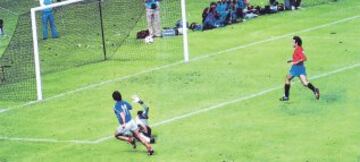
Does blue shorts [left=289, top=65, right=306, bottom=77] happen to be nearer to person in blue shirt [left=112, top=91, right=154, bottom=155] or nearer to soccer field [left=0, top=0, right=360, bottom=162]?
soccer field [left=0, top=0, right=360, bottom=162]

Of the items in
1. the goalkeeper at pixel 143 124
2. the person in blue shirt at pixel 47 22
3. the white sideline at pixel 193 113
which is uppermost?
the person in blue shirt at pixel 47 22

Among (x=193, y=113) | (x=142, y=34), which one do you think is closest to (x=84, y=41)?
(x=142, y=34)

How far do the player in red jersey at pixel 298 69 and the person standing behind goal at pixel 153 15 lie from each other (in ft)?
37.4

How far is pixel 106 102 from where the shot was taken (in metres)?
29.6

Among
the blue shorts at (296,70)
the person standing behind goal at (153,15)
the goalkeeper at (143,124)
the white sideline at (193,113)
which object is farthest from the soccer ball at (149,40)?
the goalkeeper at (143,124)

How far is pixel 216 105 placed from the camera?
2825cm

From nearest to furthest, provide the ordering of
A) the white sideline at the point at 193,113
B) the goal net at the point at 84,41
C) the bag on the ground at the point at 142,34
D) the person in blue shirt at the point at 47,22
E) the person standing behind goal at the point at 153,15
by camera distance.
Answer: the white sideline at the point at 193,113
the goal net at the point at 84,41
the person in blue shirt at the point at 47,22
the person standing behind goal at the point at 153,15
the bag on the ground at the point at 142,34

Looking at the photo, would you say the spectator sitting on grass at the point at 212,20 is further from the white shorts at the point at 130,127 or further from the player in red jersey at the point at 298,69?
the white shorts at the point at 130,127

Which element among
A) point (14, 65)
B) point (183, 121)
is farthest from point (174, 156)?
point (14, 65)

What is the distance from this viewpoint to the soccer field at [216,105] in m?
24.0

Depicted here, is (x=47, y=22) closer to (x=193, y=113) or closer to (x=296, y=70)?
(x=193, y=113)

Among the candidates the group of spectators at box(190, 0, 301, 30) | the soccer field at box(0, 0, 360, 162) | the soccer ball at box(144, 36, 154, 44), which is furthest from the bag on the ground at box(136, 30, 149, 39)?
the group of spectators at box(190, 0, 301, 30)

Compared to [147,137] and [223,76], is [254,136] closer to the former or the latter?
[147,137]

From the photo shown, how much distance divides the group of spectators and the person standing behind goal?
279cm
